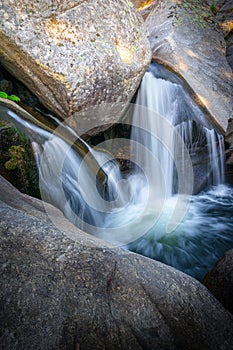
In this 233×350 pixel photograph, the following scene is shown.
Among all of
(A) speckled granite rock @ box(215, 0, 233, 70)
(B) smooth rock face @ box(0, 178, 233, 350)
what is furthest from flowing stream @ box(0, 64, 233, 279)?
(A) speckled granite rock @ box(215, 0, 233, 70)

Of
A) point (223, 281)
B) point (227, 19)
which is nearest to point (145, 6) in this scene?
point (227, 19)

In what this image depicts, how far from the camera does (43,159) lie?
3764 mm

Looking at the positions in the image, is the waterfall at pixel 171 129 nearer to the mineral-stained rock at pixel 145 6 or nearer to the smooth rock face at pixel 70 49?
the smooth rock face at pixel 70 49

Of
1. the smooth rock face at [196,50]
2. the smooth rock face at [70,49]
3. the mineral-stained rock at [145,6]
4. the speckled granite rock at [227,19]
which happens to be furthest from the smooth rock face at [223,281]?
the mineral-stained rock at [145,6]

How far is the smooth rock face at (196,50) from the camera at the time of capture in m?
6.42

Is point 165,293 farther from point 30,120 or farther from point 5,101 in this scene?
point 5,101

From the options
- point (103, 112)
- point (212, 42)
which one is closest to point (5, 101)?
point (103, 112)

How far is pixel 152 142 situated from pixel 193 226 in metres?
2.62

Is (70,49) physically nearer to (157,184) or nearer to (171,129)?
(171,129)

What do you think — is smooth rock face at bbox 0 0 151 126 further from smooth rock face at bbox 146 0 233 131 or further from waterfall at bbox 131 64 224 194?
smooth rock face at bbox 146 0 233 131

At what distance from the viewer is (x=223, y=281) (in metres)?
2.14

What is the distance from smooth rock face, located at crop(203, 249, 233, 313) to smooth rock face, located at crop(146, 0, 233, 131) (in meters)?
4.73

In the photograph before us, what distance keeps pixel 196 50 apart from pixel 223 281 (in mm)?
7184

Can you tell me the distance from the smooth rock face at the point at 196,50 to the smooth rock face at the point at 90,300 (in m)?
5.40
